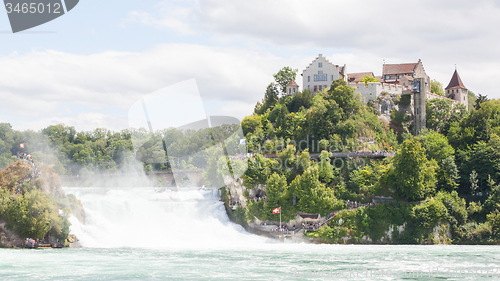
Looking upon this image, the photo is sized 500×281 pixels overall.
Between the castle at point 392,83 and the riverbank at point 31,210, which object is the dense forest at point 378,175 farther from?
the riverbank at point 31,210

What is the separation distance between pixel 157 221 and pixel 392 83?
40055mm

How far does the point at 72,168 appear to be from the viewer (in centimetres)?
9156

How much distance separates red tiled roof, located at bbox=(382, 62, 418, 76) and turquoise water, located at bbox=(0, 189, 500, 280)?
1382 inches

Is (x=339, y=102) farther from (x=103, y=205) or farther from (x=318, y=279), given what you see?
(x=318, y=279)

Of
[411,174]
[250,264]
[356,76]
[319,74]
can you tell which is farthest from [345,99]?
[250,264]

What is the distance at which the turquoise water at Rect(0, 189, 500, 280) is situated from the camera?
96.5ft

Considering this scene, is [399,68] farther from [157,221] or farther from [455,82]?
[157,221]

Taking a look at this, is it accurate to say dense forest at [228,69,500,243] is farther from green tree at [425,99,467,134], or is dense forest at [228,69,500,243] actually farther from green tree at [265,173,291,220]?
green tree at [425,99,467,134]

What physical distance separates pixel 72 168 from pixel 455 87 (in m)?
67.6

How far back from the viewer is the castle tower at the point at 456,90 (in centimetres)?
7500

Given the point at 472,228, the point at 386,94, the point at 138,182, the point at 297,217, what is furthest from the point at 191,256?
the point at 138,182

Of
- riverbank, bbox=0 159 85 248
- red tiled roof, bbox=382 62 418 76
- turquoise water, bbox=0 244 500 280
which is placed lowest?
turquoise water, bbox=0 244 500 280

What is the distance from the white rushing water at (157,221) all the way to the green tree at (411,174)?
15.3m

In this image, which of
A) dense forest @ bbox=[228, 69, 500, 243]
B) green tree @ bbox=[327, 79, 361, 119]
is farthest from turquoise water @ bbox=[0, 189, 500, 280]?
green tree @ bbox=[327, 79, 361, 119]
